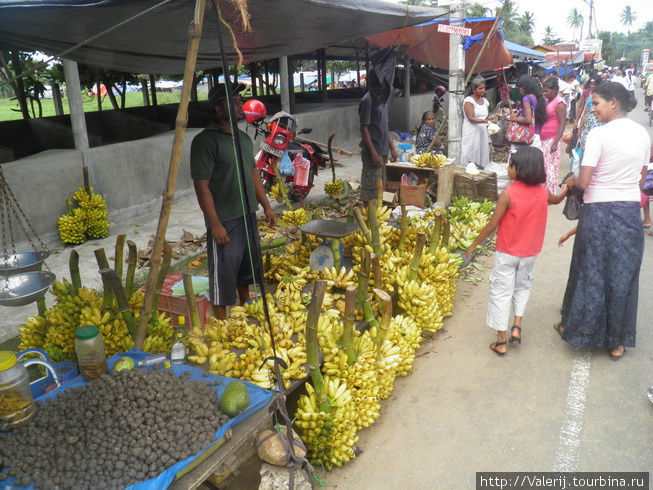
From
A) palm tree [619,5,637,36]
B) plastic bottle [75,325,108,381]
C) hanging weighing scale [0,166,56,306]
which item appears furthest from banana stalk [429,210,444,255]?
palm tree [619,5,637,36]

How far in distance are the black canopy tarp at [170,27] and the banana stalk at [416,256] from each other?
6.07 feet

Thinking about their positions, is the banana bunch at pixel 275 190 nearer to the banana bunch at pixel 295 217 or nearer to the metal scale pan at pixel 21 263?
the banana bunch at pixel 295 217

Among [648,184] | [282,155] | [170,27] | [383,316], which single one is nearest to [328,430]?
[383,316]

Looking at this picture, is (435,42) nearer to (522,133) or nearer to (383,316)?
(522,133)

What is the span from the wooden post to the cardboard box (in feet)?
15.5

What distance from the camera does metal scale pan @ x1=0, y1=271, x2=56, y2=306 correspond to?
2969 millimetres

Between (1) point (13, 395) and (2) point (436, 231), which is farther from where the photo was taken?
(2) point (436, 231)

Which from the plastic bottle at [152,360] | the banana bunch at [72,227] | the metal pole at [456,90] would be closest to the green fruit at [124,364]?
the plastic bottle at [152,360]

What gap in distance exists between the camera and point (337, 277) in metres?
4.37

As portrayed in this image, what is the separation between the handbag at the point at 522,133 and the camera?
7.68 meters

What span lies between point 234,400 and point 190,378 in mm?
444

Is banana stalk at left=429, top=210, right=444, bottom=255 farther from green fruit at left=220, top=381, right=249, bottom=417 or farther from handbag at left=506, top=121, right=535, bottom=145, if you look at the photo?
handbag at left=506, top=121, right=535, bottom=145

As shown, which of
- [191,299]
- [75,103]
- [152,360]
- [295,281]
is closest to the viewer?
[152,360]

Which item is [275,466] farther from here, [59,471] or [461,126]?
[461,126]
